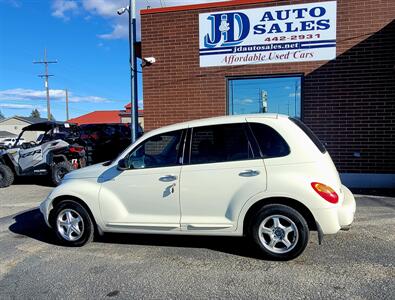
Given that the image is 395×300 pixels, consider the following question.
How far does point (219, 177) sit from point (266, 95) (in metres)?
5.76

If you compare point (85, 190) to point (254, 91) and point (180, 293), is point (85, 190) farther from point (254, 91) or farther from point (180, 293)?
point (254, 91)

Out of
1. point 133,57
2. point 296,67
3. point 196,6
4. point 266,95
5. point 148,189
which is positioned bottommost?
point 148,189

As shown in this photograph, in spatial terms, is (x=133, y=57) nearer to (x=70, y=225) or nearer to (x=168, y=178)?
(x=70, y=225)

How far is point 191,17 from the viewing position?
1019cm

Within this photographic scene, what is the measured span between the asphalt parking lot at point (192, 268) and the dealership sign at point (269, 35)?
4.93 metres

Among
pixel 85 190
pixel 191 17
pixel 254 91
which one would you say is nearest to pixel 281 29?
pixel 254 91

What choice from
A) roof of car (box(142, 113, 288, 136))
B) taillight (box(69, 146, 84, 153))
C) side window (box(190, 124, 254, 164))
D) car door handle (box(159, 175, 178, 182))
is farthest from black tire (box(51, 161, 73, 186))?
side window (box(190, 124, 254, 164))

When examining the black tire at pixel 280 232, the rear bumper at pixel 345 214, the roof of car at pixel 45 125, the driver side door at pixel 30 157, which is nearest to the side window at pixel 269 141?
the black tire at pixel 280 232

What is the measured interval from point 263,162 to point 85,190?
2512 millimetres

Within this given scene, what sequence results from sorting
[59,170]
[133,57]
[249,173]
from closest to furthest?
[249,173] → [133,57] → [59,170]

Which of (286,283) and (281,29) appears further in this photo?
(281,29)

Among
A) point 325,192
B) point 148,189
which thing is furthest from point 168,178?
point 325,192

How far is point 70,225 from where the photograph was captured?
217 inches

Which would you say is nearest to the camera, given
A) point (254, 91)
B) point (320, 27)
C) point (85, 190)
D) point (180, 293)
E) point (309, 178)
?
point (180, 293)
